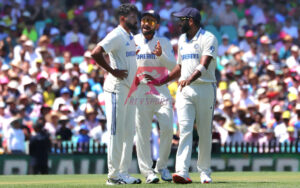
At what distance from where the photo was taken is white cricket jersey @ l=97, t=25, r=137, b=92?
39.4 ft

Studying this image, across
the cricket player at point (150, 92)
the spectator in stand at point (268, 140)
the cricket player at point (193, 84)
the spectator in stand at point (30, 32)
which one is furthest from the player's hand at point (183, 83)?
the spectator in stand at point (30, 32)

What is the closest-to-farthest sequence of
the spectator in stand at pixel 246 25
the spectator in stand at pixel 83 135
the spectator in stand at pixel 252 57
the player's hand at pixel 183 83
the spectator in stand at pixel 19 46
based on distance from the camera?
the player's hand at pixel 183 83 → the spectator in stand at pixel 83 135 → the spectator in stand at pixel 19 46 → the spectator in stand at pixel 252 57 → the spectator in stand at pixel 246 25

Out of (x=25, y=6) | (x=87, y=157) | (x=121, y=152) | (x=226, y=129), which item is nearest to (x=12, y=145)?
(x=87, y=157)

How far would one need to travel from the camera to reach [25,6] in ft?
83.5

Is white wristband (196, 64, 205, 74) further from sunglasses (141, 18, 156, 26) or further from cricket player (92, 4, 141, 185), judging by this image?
sunglasses (141, 18, 156, 26)

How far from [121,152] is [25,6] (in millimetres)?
13962

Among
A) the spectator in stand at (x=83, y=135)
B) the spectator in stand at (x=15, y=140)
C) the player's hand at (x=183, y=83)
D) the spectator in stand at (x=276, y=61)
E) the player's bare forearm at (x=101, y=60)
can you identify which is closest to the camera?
the player's bare forearm at (x=101, y=60)

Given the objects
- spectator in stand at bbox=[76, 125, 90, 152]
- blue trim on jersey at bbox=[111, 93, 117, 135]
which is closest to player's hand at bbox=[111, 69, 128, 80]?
blue trim on jersey at bbox=[111, 93, 117, 135]

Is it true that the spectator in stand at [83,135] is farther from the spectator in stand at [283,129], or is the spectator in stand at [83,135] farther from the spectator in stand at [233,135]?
the spectator in stand at [283,129]

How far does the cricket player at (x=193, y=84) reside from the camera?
39.9ft

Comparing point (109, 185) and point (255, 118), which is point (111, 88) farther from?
point (255, 118)

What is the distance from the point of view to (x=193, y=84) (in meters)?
12.3

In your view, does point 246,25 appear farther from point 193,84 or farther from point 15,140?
point 193,84

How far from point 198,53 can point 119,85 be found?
45.6 inches
